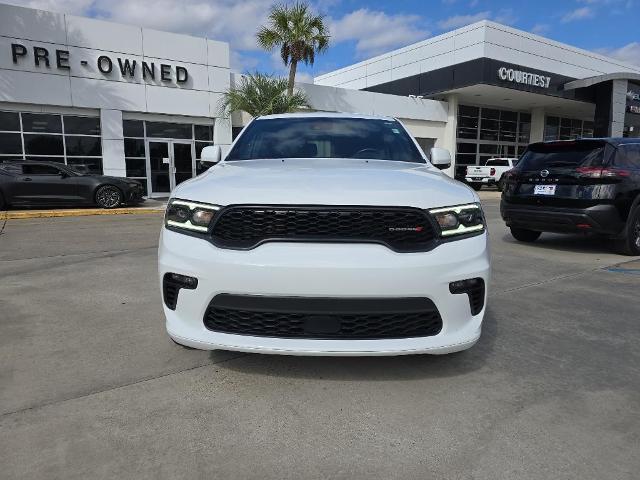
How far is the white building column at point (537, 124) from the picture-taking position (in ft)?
99.6

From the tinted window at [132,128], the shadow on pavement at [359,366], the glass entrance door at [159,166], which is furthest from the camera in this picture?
the glass entrance door at [159,166]

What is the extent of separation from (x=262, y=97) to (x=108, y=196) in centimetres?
653

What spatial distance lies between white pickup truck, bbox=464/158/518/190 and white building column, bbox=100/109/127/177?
52.7ft

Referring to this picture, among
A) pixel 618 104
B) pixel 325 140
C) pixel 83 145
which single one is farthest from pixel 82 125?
pixel 618 104

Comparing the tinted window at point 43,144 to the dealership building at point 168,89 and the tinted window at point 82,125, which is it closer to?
the dealership building at point 168,89

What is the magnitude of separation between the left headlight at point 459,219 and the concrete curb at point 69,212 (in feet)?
39.2

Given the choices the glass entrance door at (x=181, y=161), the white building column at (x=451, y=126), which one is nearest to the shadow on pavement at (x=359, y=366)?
the glass entrance door at (x=181, y=161)

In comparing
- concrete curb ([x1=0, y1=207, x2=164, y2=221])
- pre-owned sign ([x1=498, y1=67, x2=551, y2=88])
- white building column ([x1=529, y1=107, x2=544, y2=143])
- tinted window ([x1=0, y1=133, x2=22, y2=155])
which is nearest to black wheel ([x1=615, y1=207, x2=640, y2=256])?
concrete curb ([x1=0, y1=207, x2=164, y2=221])

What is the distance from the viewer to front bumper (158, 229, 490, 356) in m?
2.33

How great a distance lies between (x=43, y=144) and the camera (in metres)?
15.8

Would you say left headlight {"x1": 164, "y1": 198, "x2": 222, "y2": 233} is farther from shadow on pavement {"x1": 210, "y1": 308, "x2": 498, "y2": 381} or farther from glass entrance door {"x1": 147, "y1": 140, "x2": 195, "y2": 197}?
glass entrance door {"x1": 147, "y1": 140, "x2": 195, "y2": 197}

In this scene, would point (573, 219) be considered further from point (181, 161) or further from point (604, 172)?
point (181, 161)

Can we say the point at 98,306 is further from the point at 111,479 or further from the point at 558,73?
the point at 558,73

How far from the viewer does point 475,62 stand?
22.4 meters
